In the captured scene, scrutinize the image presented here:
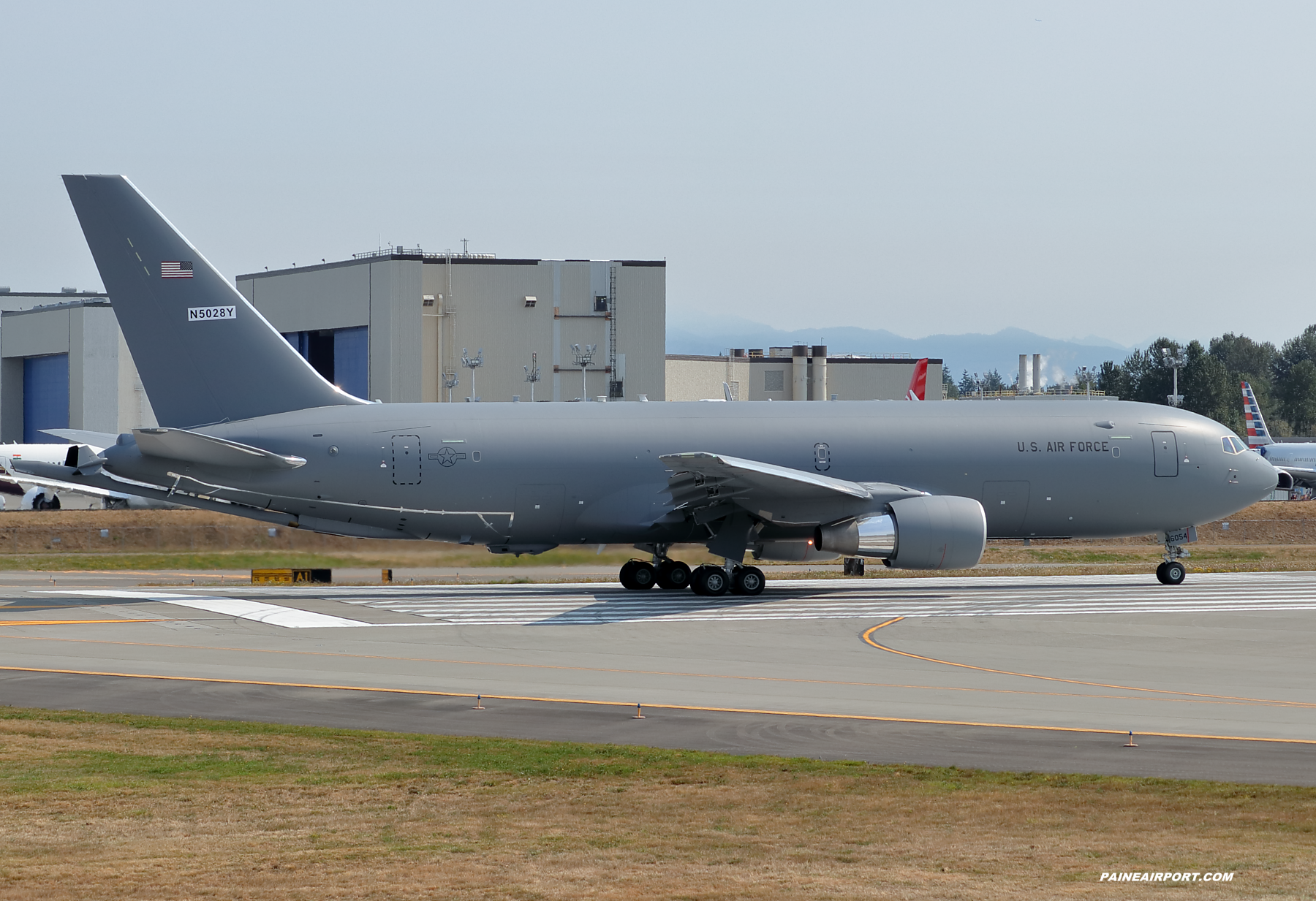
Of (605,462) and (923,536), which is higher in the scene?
(605,462)

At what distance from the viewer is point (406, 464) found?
34.4 meters

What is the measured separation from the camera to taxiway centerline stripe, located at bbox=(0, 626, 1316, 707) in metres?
18.6

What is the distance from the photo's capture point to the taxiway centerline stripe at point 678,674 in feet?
61.2

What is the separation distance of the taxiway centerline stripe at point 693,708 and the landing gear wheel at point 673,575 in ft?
53.6

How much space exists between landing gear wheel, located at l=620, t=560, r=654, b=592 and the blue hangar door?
85.7 metres

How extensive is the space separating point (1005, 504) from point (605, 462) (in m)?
10.6

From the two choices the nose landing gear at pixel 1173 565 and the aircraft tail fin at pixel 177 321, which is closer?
the aircraft tail fin at pixel 177 321

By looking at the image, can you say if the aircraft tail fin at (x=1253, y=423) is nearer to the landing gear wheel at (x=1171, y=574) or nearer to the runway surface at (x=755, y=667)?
the runway surface at (x=755, y=667)

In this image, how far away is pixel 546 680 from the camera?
21.1 metres

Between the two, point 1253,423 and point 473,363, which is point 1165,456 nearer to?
point 473,363

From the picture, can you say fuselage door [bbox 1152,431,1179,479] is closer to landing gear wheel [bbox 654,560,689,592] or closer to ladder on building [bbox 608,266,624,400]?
landing gear wheel [bbox 654,560,689,592]

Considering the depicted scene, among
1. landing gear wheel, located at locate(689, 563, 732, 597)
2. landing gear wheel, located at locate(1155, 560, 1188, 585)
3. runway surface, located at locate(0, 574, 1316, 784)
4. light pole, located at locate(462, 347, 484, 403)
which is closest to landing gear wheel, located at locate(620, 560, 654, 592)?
runway surface, located at locate(0, 574, 1316, 784)

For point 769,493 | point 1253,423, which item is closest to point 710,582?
point 769,493

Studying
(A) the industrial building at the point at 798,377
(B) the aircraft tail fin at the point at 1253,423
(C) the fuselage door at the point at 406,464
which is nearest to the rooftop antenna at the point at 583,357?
(A) the industrial building at the point at 798,377
